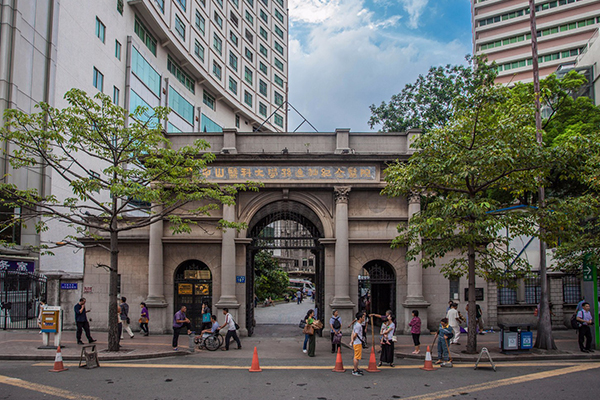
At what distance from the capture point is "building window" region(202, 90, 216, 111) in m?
49.8

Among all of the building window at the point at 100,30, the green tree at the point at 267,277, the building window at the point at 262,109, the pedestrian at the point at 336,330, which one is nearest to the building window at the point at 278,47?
the building window at the point at 262,109

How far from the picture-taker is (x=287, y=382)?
1171cm

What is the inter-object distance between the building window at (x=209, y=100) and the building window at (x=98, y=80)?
16118 millimetres

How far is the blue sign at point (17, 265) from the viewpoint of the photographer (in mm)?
25453

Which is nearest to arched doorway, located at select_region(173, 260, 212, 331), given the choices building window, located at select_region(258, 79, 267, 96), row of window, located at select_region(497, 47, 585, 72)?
building window, located at select_region(258, 79, 267, 96)

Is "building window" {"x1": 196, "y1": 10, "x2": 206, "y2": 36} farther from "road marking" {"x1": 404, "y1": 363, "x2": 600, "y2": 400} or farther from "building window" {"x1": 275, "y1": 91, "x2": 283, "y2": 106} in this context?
"road marking" {"x1": 404, "y1": 363, "x2": 600, "y2": 400}

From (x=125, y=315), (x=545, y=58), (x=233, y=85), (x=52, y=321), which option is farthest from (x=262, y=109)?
(x=52, y=321)

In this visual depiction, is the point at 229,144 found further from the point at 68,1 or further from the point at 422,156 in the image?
the point at 68,1

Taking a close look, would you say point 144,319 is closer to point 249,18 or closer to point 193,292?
point 193,292

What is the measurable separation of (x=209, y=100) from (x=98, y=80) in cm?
1784

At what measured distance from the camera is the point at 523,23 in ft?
238

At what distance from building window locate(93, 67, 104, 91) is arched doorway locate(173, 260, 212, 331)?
63.1 feet

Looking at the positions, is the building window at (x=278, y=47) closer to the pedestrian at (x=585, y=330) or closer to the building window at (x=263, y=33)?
the building window at (x=263, y=33)

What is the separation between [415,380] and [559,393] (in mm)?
3179
